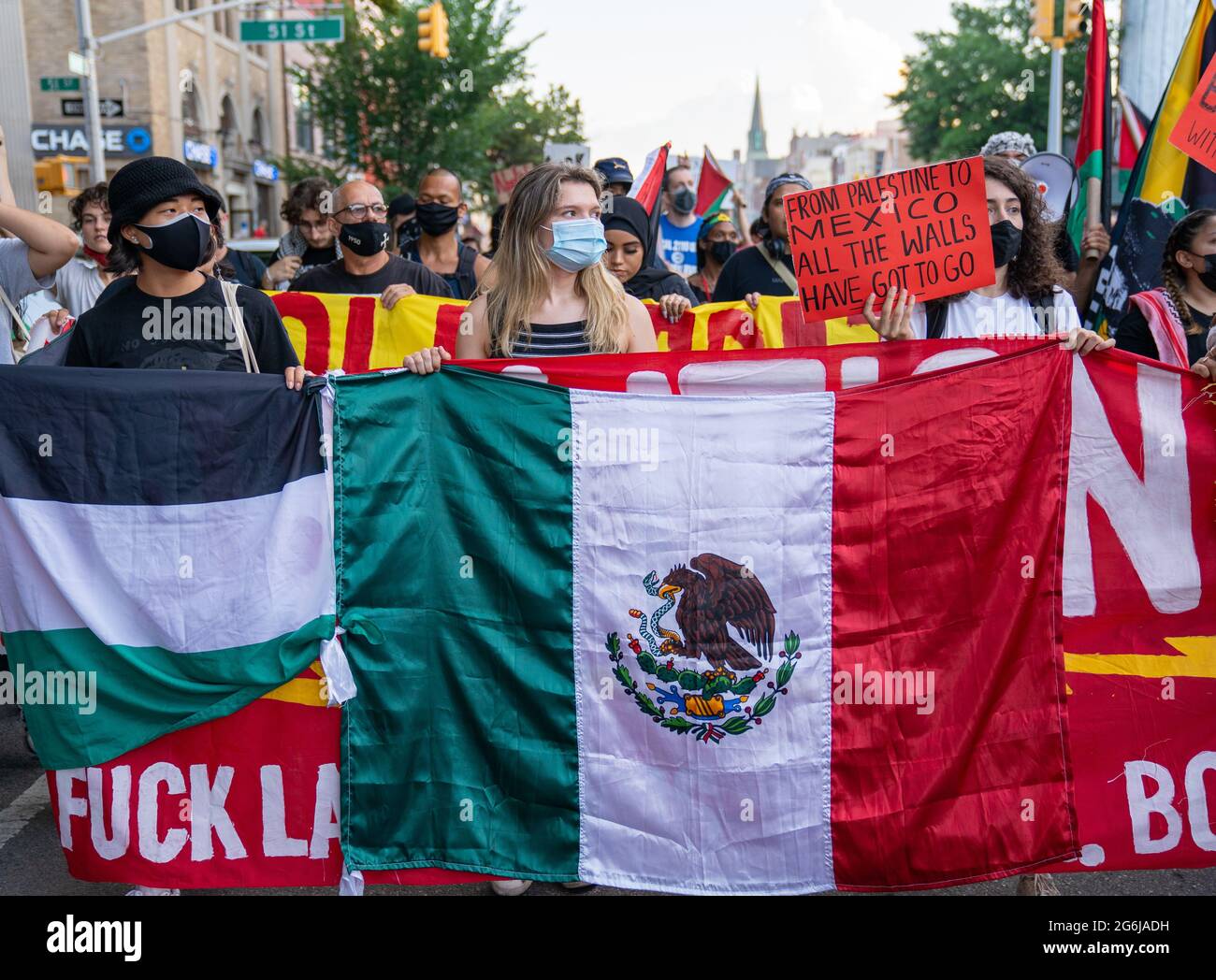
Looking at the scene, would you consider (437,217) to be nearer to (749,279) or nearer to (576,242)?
(749,279)

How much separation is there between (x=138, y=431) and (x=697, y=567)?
5.30 ft

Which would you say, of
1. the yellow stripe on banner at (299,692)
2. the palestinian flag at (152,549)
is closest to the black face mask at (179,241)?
the palestinian flag at (152,549)

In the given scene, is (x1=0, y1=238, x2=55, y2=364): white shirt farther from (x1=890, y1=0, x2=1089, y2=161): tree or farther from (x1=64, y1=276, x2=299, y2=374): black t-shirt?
(x1=890, y1=0, x2=1089, y2=161): tree

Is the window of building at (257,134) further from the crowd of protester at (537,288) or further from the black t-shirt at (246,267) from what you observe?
the crowd of protester at (537,288)

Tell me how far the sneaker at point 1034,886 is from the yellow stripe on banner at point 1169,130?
370 centimetres

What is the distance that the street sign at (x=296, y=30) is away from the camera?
64.7 ft

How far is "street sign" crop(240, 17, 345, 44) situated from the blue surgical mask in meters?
17.7

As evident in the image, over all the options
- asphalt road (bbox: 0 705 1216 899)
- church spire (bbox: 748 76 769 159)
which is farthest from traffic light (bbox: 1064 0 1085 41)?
church spire (bbox: 748 76 769 159)

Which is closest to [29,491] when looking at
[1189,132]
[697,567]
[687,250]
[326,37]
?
[697,567]

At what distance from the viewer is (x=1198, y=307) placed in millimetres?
4223

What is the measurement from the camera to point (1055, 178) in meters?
7.05

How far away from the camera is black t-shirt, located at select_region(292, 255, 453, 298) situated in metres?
5.80

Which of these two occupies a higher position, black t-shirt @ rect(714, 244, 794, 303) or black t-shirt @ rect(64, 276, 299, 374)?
black t-shirt @ rect(714, 244, 794, 303)
